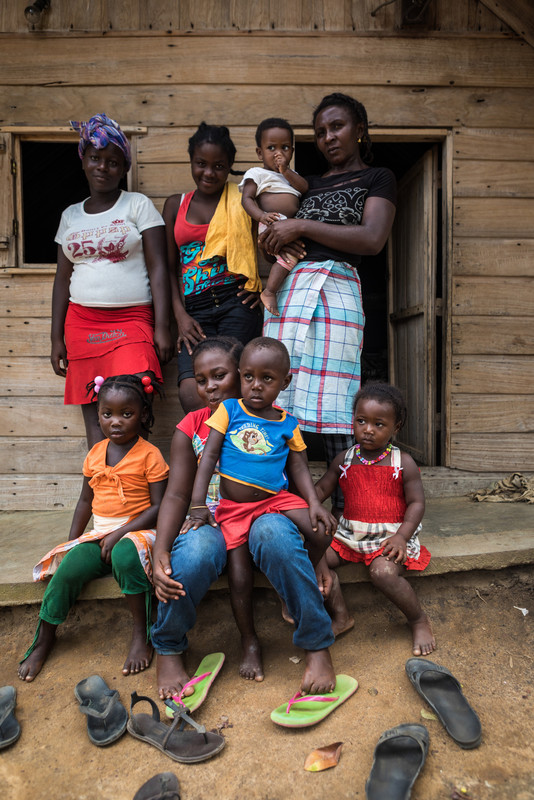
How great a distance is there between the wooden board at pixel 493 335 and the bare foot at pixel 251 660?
2225mm

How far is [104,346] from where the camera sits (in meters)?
2.76

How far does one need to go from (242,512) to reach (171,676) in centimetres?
64

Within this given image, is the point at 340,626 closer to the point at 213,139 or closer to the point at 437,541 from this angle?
the point at 437,541

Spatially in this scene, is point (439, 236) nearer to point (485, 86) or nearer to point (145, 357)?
point (485, 86)

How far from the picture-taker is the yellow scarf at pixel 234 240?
2.68 metres

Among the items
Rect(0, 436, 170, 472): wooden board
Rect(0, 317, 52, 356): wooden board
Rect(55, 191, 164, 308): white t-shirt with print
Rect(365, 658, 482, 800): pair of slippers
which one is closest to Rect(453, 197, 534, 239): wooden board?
Rect(55, 191, 164, 308): white t-shirt with print

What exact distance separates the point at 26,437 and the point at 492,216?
10.7 feet

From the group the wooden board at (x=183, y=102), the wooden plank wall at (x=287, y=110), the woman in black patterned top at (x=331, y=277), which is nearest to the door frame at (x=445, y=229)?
the wooden plank wall at (x=287, y=110)

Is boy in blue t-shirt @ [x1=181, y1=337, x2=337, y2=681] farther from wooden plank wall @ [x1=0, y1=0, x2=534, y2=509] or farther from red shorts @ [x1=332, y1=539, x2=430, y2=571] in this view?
wooden plank wall @ [x1=0, y1=0, x2=534, y2=509]

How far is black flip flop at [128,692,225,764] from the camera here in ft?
5.51

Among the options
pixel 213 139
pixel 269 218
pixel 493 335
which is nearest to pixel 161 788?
pixel 269 218

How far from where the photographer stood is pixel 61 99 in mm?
3238

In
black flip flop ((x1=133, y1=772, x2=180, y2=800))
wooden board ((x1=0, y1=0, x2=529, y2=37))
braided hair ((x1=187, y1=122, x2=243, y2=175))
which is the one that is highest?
wooden board ((x1=0, y1=0, x2=529, y2=37))

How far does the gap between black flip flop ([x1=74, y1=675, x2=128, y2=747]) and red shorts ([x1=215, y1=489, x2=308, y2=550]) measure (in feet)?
2.20
